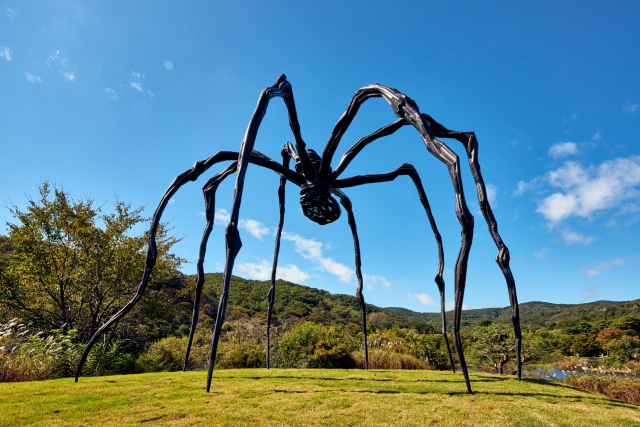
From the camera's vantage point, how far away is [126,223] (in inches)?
515

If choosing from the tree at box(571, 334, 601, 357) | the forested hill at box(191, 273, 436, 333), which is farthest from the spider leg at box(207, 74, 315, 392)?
the tree at box(571, 334, 601, 357)

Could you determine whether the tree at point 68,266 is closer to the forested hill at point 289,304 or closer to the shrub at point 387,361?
the shrub at point 387,361

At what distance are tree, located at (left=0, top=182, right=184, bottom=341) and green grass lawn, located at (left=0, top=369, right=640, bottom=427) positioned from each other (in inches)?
318

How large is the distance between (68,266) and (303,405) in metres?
12.0

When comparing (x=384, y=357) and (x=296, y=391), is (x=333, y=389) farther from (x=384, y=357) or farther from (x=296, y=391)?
(x=384, y=357)

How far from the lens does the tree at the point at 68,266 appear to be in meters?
10.8

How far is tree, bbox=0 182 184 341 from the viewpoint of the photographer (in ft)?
35.4

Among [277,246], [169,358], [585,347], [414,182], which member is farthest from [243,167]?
[585,347]

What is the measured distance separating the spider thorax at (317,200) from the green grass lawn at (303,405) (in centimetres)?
260

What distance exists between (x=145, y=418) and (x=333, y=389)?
7.67 feet

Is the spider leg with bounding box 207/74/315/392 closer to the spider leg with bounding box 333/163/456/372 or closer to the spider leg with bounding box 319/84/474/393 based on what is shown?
the spider leg with bounding box 333/163/456/372

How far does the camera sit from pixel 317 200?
15.7ft

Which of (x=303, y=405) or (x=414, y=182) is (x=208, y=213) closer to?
(x=303, y=405)

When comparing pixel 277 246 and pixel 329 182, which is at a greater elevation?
pixel 329 182
